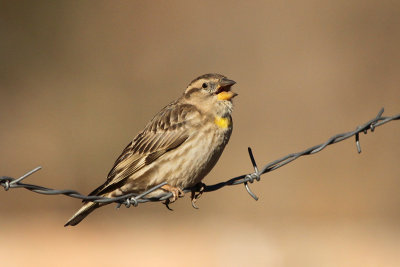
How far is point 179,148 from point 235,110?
289 inches

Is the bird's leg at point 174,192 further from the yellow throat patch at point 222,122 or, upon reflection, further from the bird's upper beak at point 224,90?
the bird's upper beak at point 224,90

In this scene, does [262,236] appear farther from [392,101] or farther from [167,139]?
[167,139]

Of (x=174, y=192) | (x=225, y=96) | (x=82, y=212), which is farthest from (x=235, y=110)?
(x=82, y=212)

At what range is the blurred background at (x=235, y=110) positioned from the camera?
43.8ft

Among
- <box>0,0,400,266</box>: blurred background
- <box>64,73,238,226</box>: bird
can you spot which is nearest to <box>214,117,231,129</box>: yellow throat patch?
<box>64,73,238,226</box>: bird

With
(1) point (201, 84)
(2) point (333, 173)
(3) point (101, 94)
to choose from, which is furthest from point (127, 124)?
(1) point (201, 84)

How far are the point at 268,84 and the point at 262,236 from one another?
359cm

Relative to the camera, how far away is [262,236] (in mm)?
12344

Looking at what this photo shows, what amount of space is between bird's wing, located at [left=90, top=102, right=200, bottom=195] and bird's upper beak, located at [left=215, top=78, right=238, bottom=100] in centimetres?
28

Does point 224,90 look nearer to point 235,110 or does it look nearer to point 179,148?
point 179,148

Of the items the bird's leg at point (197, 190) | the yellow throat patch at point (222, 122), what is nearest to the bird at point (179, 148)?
the yellow throat patch at point (222, 122)

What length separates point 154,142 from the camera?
7.42 metres

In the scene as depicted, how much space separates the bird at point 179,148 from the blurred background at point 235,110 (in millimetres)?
4896

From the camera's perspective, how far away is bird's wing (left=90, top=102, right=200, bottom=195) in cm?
724
